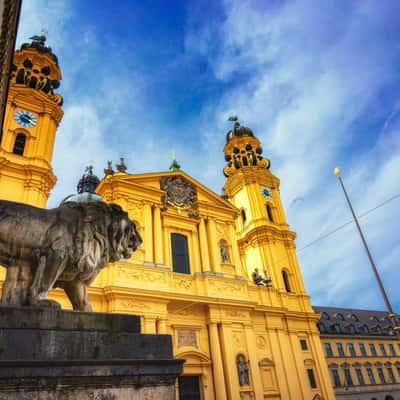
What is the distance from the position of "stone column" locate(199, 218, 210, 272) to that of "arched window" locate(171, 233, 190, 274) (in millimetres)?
868

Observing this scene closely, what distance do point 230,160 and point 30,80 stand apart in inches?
675

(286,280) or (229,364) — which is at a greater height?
(286,280)

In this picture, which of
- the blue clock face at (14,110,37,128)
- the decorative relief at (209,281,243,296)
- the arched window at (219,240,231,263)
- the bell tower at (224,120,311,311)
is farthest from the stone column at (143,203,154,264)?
the bell tower at (224,120,311,311)

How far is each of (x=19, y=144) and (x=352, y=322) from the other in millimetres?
42533

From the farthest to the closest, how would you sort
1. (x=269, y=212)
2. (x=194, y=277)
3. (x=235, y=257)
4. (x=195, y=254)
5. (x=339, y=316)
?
1. (x=339, y=316)
2. (x=269, y=212)
3. (x=235, y=257)
4. (x=195, y=254)
5. (x=194, y=277)

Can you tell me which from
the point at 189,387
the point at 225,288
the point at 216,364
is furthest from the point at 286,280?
the point at 189,387

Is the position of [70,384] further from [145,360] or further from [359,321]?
[359,321]

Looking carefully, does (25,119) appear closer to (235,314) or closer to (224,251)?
(224,251)

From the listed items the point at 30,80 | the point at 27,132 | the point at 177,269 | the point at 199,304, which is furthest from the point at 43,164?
the point at 199,304

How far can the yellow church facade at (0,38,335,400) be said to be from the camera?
15.8m

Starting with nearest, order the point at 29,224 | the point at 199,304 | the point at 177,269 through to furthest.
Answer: the point at 29,224
the point at 199,304
the point at 177,269

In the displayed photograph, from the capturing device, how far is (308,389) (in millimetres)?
18797

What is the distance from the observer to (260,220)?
25.1 metres

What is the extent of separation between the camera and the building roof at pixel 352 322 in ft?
130
